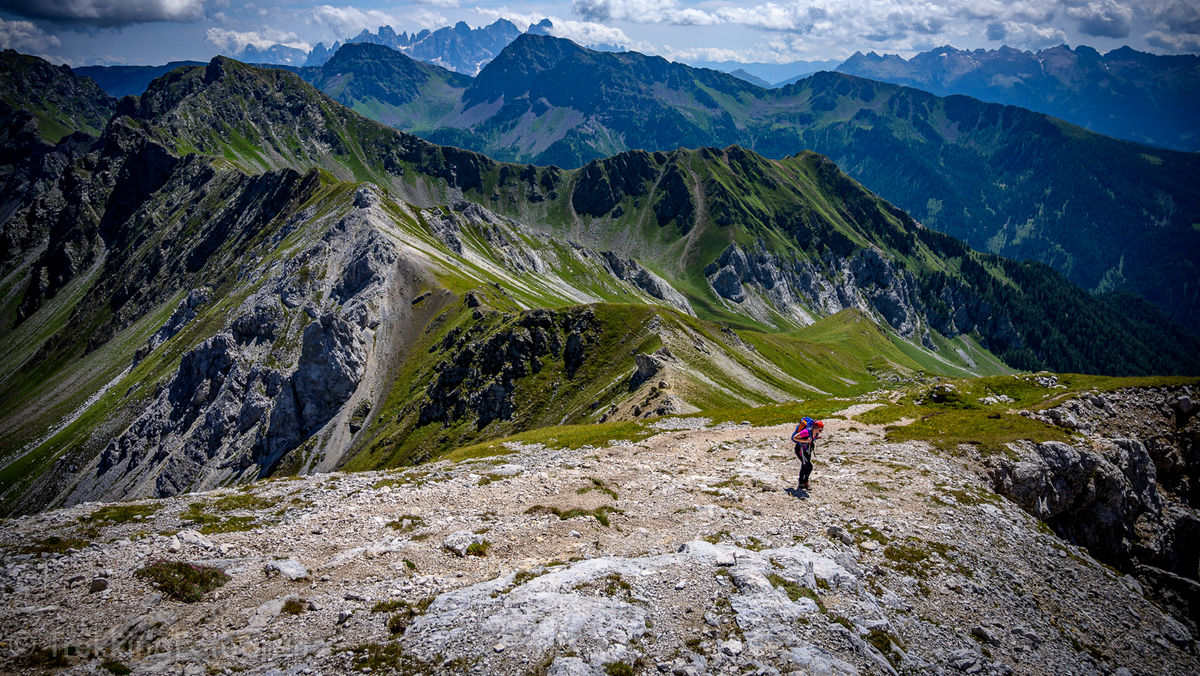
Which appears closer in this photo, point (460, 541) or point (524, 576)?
point (524, 576)

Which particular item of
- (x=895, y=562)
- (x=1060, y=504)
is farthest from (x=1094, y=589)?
(x=895, y=562)

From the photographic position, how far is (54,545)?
17484 mm

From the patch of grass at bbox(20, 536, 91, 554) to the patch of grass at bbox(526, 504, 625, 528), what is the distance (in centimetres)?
1515

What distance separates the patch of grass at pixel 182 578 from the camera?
15859mm

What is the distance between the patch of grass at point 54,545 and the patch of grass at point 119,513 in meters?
1.75

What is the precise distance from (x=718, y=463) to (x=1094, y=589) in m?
17.2

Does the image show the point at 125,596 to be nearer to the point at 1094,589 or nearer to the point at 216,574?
the point at 216,574

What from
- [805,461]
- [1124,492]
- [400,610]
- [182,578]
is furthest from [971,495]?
[182,578]

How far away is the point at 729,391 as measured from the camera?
82125 millimetres

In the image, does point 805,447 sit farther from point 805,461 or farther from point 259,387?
point 259,387

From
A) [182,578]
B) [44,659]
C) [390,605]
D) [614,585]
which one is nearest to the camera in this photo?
[44,659]

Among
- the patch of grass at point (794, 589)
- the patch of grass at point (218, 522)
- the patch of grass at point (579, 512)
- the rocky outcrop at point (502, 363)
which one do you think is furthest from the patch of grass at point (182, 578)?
the rocky outcrop at point (502, 363)

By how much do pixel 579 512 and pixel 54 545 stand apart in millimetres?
17745

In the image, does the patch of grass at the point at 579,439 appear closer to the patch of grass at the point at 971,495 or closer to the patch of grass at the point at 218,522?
the patch of grass at the point at 218,522
